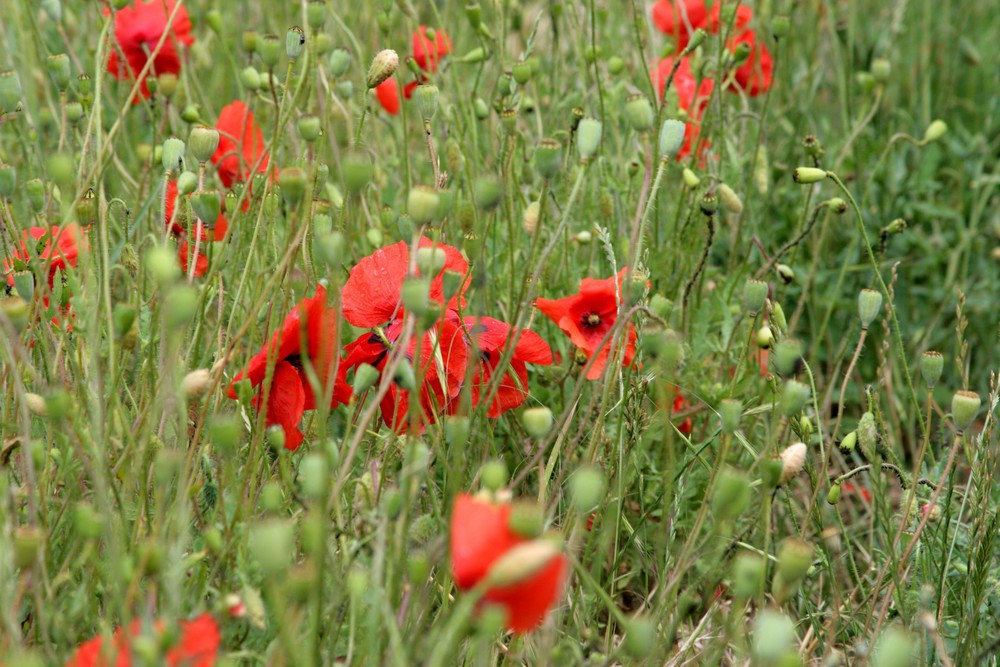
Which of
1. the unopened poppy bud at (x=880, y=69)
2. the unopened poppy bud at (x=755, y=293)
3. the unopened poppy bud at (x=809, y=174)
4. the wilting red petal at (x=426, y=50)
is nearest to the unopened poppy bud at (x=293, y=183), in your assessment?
the unopened poppy bud at (x=755, y=293)

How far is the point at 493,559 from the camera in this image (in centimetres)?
71

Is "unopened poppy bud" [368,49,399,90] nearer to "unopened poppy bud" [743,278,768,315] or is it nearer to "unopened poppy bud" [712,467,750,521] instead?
"unopened poppy bud" [743,278,768,315]

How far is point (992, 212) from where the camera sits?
2213 mm

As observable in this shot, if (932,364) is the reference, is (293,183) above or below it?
above

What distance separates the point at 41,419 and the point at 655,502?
741 mm

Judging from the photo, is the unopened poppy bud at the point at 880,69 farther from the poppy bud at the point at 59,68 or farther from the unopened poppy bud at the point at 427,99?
the poppy bud at the point at 59,68

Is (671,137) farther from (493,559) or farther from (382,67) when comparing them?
(493,559)

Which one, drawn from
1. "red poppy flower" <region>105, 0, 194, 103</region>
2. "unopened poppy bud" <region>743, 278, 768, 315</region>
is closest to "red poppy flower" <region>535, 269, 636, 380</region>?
"unopened poppy bud" <region>743, 278, 768, 315</region>

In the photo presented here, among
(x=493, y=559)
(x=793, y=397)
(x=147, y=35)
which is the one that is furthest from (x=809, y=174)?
(x=147, y=35)

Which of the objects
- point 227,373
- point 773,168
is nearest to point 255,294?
point 227,373

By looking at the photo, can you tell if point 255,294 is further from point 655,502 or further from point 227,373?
point 655,502

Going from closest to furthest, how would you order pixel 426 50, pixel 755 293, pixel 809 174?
1. pixel 755 293
2. pixel 809 174
3. pixel 426 50

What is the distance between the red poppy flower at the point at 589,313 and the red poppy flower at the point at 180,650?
66cm

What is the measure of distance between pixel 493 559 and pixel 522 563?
0.04 meters
